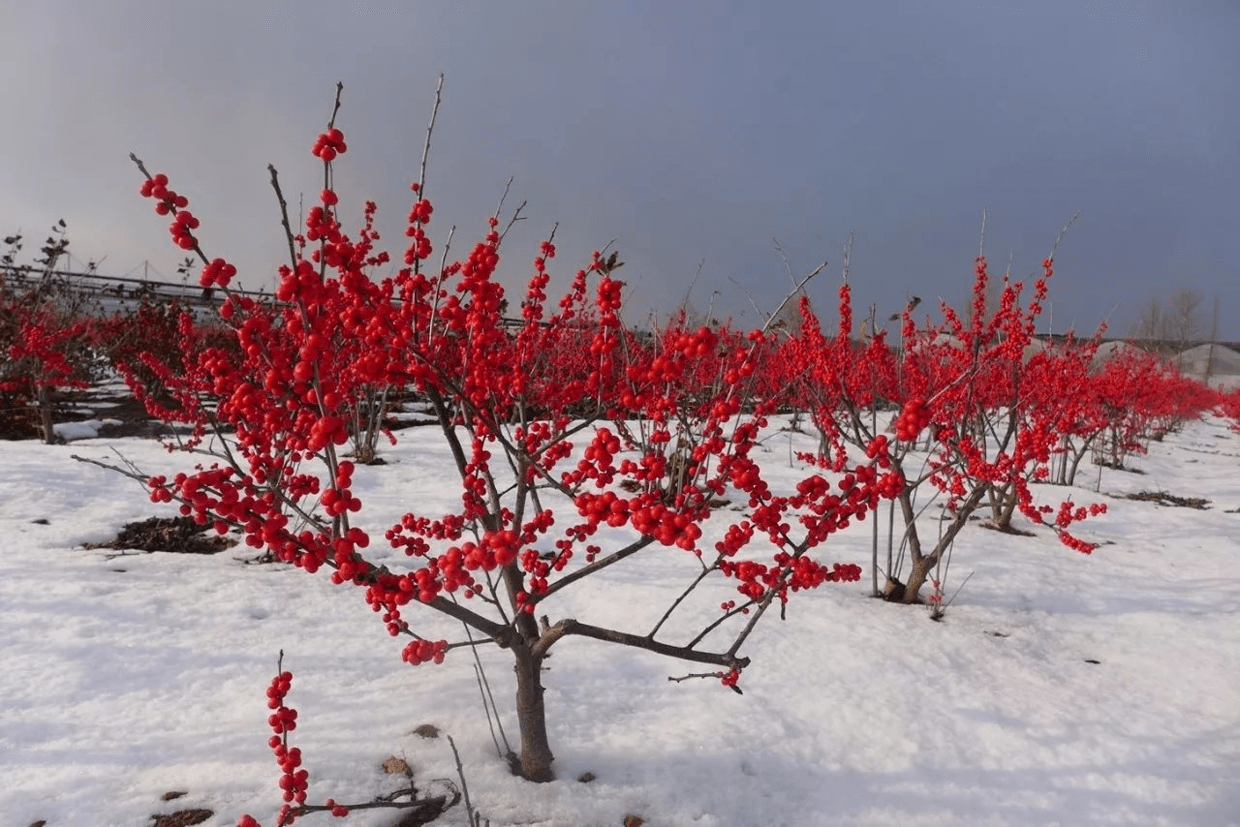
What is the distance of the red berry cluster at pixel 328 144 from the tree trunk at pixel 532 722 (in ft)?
5.60

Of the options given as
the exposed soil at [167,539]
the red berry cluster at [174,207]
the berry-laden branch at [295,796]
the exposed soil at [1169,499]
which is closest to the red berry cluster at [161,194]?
the red berry cluster at [174,207]

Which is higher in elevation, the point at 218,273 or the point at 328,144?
the point at 328,144

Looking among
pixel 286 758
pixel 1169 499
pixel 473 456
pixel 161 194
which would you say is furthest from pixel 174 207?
pixel 1169 499

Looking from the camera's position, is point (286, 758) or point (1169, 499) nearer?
point (286, 758)

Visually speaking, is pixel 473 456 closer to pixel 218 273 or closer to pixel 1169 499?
pixel 218 273

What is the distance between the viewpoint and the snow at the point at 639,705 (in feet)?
7.48

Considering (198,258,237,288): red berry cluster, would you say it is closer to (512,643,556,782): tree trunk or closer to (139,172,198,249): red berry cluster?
(139,172,198,249): red berry cluster

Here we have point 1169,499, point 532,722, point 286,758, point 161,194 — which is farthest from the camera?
point 1169,499

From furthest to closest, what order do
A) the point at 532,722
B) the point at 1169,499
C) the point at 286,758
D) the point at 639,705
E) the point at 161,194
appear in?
the point at 1169,499, the point at 639,705, the point at 532,722, the point at 286,758, the point at 161,194

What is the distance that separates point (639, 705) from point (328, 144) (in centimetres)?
258

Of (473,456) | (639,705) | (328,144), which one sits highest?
(328,144)

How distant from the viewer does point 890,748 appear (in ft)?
8.98

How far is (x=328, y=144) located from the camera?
160cm

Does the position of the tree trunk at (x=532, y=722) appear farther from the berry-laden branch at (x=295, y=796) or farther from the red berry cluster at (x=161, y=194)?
the red berry cluster at (x=161, y=194)
